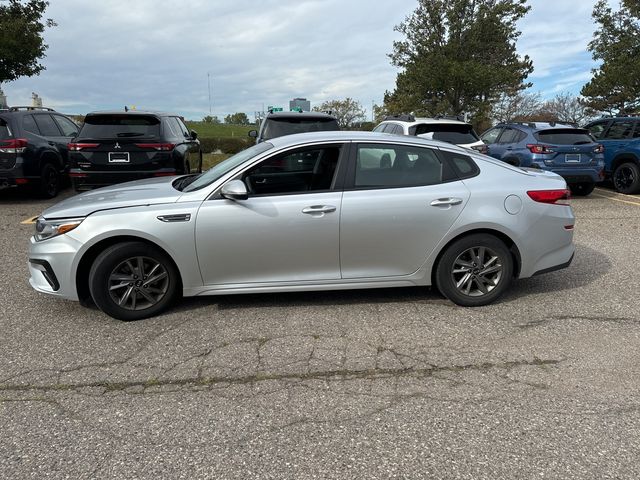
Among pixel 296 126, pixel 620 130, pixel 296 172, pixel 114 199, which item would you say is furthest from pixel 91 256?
pixel 620 130

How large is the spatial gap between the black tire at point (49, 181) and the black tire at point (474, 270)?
324 inches

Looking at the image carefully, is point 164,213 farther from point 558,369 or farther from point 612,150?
point 612,150

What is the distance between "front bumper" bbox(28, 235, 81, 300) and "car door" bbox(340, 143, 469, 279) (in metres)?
2.21

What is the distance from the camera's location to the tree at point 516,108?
3941 centimetres

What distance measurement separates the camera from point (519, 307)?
449 cm

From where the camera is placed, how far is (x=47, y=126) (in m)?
10.1

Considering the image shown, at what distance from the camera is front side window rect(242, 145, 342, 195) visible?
4.27 metres

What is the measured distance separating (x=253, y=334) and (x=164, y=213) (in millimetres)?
1223

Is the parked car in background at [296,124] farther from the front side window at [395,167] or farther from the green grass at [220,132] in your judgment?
the green grass at [220,132]

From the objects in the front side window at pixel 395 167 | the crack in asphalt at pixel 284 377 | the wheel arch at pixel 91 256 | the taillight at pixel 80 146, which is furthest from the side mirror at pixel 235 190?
the taillight at pixel 80 146

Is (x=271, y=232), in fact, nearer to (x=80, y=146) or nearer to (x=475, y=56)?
(x=80, y=146)

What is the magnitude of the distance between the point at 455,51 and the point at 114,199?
22585 millimetres

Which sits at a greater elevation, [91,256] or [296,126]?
[296,126]

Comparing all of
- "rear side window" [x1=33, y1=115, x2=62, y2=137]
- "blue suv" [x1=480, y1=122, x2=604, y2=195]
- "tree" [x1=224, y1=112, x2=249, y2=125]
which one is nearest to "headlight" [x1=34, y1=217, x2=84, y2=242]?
"rear side window" [x1=33, y1=115, x2=62, y2=137]
